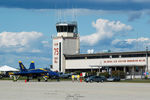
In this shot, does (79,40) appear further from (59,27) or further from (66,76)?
(66,76)

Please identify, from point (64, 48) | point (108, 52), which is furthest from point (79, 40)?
point (108, 52)

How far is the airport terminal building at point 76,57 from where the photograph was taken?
131750mm

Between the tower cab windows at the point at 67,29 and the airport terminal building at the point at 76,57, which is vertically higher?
the tower cab windows at the point at 67,29

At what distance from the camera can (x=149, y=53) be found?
124125mm

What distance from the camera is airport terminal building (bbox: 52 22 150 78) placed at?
131750mm

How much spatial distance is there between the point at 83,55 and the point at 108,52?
36.8 feet
